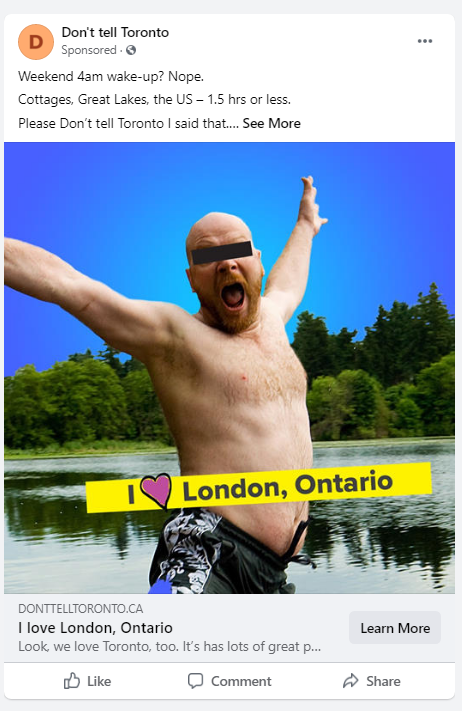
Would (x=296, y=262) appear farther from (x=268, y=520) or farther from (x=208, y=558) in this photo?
(x=208, y=558)

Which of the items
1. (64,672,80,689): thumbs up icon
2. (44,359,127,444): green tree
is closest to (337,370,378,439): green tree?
(44,359,127,444): green tree

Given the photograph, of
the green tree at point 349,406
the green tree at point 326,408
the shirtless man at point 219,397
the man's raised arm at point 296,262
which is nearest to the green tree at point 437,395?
the green tree at point 349,406

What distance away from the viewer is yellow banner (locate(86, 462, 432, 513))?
98.4 inches

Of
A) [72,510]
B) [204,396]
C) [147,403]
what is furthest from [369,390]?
[204,396]

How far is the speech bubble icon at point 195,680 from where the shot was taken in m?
2.41

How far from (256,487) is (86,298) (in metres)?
0.81

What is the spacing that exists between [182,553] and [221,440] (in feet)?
1.26

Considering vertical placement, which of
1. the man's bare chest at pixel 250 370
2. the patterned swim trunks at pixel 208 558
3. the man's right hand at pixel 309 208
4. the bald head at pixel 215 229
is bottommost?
the patterned swim trunks at pixel 208 558

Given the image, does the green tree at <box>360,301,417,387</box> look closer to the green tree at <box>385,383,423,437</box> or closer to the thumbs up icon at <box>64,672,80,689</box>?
the green tree at <box>385,383,423,437</box>

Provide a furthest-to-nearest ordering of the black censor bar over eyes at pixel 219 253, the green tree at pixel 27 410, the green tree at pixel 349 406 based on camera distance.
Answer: the green tree at pixel 349 406 → the green tree at pixel 27 410 → the black censor bar over eyes at pixel 219 253

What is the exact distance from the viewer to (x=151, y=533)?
13.1ft

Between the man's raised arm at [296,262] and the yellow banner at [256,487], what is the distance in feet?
2.18

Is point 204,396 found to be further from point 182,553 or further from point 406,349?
point 406,349

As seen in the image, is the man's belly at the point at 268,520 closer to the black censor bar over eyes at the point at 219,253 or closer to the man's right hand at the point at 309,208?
the black censor bar over eyes at the point at 219,253
